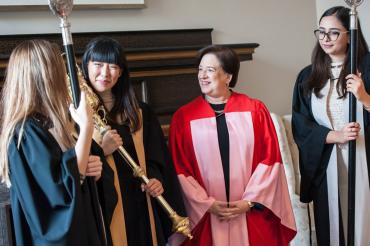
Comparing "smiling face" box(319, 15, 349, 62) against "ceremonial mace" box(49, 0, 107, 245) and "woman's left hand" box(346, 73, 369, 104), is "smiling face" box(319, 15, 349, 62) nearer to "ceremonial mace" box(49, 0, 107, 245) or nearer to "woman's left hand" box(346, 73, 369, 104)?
A: "woman's left hand" box(346, 73, 369, 104)

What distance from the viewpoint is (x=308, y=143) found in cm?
226

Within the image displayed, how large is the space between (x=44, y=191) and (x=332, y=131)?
1.36 meters

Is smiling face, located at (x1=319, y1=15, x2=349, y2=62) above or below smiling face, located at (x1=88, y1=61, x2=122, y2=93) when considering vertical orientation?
above

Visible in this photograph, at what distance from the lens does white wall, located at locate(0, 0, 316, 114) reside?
9.11ft

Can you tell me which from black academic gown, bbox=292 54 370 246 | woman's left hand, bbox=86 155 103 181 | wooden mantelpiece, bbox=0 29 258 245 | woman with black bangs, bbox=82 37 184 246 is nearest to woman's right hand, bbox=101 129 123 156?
woman with black bangs, bbox=82 37 184 246

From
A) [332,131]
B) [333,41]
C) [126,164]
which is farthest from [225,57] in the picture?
[126,164]

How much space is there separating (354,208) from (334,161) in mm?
Result: 259

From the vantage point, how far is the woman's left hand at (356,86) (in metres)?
2.00

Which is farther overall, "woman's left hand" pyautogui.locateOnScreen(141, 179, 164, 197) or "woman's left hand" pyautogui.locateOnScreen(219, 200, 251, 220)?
"woman's left hand" pyautogui.locateOnScreen(219, 200, 251, 220)

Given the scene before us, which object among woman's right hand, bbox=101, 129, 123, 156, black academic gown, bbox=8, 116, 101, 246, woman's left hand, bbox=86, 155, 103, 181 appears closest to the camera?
black academic gown, bbox=8, 116, 101, 246

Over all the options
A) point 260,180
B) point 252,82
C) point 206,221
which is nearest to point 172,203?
point 206,221

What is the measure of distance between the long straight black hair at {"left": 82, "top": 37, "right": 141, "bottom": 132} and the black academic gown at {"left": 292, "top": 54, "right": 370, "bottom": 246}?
2.78 feet

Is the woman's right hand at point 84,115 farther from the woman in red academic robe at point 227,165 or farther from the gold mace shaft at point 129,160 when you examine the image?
the woman in red academic robe at point 227,165

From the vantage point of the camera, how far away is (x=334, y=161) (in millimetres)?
2250
